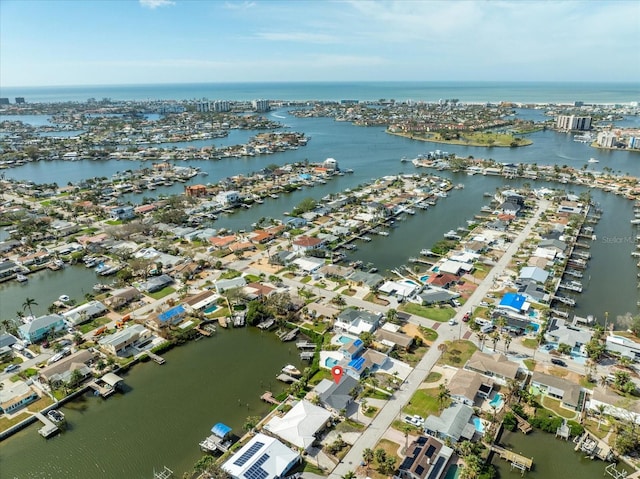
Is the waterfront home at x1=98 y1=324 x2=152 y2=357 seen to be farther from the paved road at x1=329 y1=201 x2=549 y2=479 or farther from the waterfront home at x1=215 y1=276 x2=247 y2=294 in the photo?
the paved road at x1=329 y1=201 x2=549 y2=479

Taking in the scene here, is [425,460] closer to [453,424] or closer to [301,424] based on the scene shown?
[453,424]

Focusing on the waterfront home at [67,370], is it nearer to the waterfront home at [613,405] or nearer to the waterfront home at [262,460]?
the waterfront home at [262,460]

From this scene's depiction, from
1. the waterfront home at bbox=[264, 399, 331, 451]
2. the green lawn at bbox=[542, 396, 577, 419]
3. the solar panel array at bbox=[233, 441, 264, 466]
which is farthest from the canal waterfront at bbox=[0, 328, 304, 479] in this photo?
the green lawn at bbox=[542, 396, 577, 419]

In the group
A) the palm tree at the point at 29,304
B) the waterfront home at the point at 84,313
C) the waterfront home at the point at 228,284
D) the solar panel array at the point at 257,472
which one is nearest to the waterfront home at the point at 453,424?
the solar panel array at the point at 257,472

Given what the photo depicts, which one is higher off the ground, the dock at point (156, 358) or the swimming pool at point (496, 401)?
the swimming pool at point (496, 401)

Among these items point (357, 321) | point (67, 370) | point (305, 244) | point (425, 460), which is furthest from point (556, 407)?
point (67, 370)

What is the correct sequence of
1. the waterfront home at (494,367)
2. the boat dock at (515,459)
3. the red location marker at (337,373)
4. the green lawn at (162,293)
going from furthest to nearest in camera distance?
the green lawn at (162,293)
the waterfront home at (494,367)
the red location marker at (337,373)
the boat dock at (515,459)

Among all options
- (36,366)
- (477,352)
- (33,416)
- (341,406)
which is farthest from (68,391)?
(477,352)
